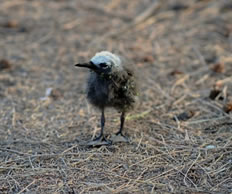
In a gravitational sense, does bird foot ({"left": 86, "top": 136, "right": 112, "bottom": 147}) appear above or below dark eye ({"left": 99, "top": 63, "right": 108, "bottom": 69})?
below

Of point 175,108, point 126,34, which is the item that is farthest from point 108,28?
point 175,108

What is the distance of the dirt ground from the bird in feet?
0.97

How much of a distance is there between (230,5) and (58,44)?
412 cm

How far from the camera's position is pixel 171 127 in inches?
165

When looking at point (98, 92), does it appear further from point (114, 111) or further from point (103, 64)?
point (114, 111)

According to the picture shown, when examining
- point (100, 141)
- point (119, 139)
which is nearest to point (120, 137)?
point (119, 139)

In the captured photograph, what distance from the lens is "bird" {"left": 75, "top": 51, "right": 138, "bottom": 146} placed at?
12.1ft

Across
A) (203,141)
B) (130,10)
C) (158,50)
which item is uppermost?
(130,10)

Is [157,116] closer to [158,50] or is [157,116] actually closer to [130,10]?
[158,50]

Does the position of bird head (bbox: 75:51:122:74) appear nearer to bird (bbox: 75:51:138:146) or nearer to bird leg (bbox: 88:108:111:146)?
bird (bbox: 75:51:138:146)

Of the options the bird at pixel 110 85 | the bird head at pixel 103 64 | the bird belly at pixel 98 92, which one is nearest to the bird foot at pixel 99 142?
the bird at pixel 110 85

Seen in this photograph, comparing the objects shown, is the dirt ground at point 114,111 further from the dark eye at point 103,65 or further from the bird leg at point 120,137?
the dark eye at point 103,65

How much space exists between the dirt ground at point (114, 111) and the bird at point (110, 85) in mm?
297

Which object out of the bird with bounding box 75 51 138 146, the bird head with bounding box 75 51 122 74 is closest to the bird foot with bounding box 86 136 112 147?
the bird with bounding box 75 51 138 146
